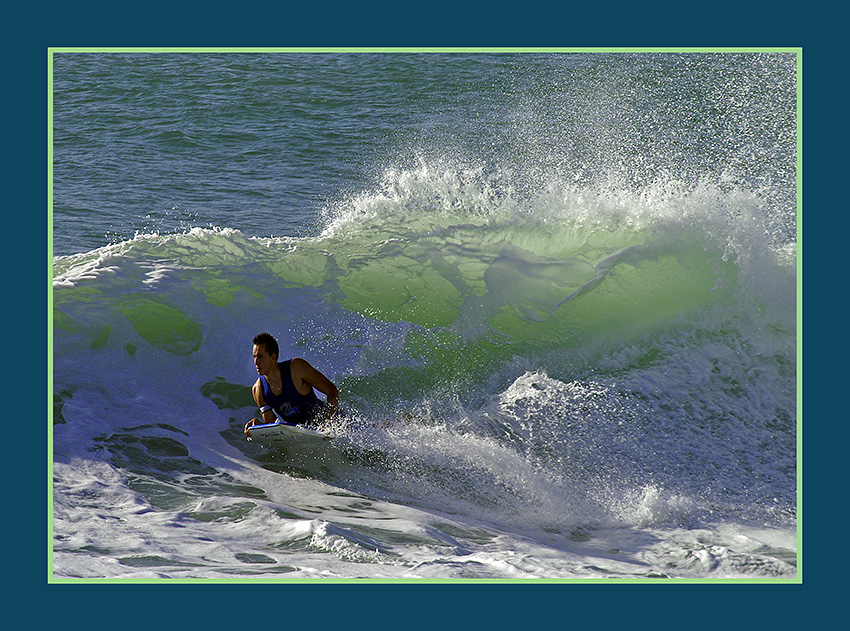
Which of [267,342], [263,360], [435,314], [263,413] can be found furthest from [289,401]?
[435,314]

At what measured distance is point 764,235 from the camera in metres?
8.52

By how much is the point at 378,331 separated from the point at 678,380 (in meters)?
3.42

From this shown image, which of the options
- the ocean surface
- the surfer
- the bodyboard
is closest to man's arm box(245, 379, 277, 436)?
the surfer

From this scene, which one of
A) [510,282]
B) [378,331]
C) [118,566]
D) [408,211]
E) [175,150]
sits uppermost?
[175,150]

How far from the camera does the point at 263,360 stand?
644cm

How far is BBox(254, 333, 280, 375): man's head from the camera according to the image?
6367 millimetres

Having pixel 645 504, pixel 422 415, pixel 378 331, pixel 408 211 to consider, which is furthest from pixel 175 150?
pixel 645 504

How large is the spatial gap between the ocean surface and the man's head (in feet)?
2.75

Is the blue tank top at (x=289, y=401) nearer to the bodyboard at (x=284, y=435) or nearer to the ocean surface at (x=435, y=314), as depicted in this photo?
the bodyboard at (x=284, y=435)

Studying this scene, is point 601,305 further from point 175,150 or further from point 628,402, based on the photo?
point 175,150

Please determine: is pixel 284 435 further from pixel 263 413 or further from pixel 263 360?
pixel 263 360

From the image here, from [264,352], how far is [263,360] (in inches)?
3.5

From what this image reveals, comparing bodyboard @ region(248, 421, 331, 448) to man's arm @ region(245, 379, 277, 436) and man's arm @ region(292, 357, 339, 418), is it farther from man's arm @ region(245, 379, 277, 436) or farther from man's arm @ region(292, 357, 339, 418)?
man's arm @ region(292, 357, 339, 418)

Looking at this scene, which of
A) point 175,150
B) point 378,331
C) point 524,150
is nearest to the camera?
point 378,331
